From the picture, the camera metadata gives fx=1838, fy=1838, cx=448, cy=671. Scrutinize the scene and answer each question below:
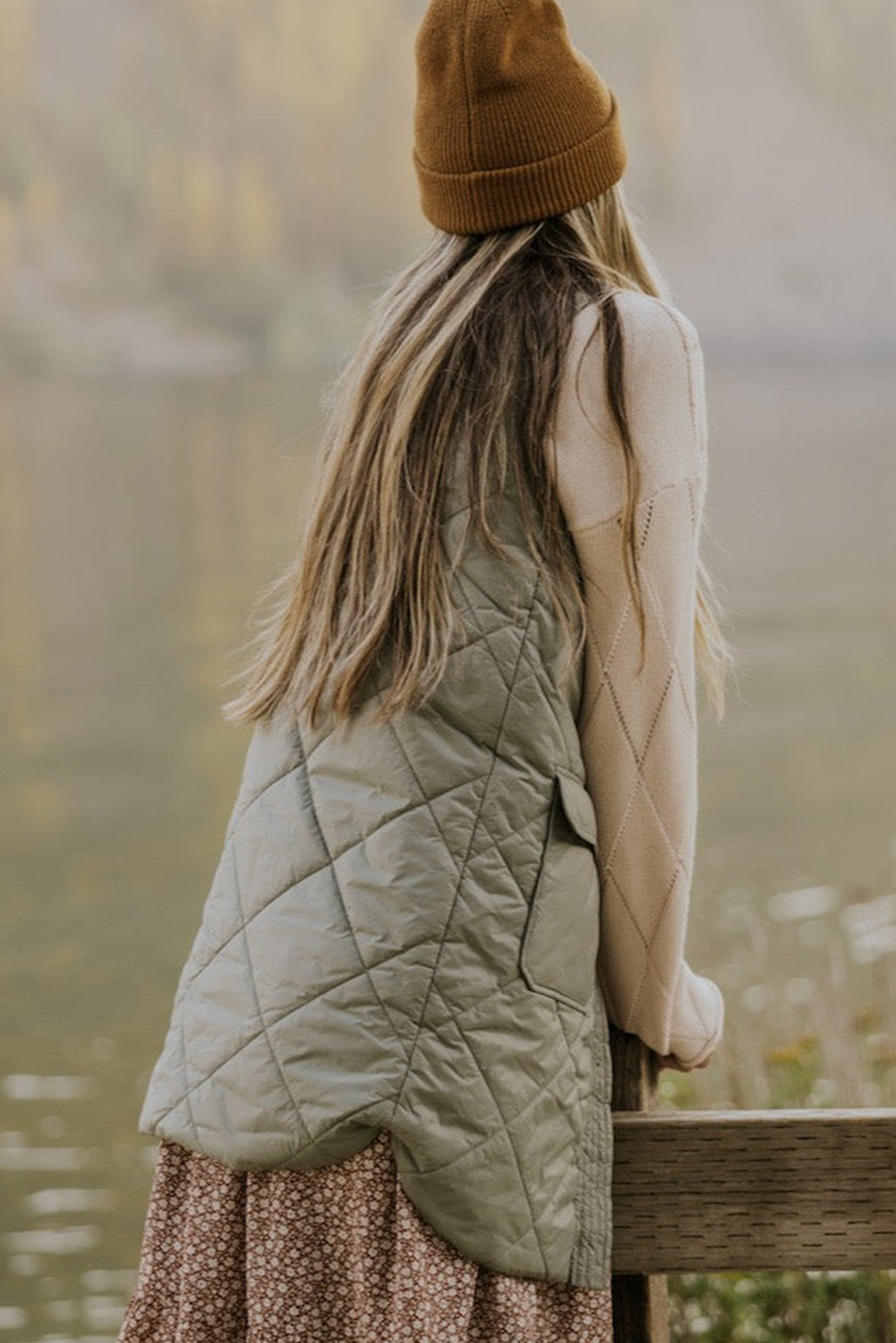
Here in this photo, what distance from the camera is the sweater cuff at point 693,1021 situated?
1.17 metres

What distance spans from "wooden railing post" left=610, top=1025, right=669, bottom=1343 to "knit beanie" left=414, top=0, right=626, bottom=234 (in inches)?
21.1

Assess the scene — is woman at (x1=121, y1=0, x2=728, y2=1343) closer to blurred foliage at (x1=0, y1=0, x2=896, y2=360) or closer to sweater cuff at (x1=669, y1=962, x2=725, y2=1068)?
sweater cuff at (x1=669, y1=962, x2=725, y2=1068)

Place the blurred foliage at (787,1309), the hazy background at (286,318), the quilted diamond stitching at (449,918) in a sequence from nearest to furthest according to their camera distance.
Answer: the quilted diamond stitching at (449,918) → the blurred foliage at (787,1309) → the hazy background at (286,318)

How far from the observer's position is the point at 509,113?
45.2 inches

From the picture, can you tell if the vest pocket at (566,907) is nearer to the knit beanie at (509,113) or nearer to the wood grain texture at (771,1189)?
the wood grain texture at (771,1189)

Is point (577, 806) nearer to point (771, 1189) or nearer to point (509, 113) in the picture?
point (771, 1189)

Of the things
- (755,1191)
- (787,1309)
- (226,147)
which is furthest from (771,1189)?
(226,147)

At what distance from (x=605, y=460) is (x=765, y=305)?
40.9 ft

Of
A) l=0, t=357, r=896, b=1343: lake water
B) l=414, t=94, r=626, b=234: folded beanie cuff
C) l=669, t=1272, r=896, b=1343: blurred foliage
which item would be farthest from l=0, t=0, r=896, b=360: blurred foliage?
l=414, t=94, r=626, b=234: folded beanie cuff

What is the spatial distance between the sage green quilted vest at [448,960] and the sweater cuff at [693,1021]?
0.07 meters

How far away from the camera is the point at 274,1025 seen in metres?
1.08

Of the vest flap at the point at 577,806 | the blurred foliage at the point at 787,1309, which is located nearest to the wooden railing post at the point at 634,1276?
the vest flap at the point at 577,806

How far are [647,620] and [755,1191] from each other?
14.2 inches

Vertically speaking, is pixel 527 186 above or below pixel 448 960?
above
